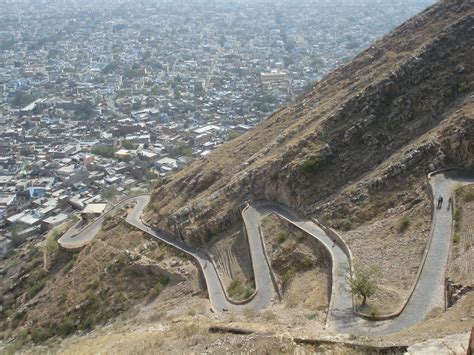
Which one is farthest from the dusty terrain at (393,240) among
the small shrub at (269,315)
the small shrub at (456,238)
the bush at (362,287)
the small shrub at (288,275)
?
the small shrub at (269,315)

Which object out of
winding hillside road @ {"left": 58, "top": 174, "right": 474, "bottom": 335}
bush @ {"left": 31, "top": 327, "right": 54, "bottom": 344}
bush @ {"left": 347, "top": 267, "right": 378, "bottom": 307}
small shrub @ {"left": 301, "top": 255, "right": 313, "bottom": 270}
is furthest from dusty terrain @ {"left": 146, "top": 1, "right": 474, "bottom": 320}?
bush @ {"left": 31, "top": 327, "right": 54, "bottom": 344}

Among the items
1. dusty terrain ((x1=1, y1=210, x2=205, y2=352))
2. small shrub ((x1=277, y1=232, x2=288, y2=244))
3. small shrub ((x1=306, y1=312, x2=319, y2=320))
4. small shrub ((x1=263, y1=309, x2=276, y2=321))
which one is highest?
small shrub ((x1=306, y1=312, x2=319, y2=320))

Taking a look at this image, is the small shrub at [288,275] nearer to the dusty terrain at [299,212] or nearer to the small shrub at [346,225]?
the dusty terrain at [299,212]

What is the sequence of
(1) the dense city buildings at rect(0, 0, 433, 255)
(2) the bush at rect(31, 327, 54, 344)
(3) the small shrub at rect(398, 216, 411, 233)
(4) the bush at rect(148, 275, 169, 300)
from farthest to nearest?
(1) the dense city buildings at rect(0, 0, 433, 255) → (2) the bush at rect(31, 327, 54, 344) → (4) the bush at rect(148, 275, 169, 300) → (3) the small shrub at rect(398, 216, 411, 233)

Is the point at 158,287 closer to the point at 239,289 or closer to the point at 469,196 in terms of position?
the point at 239,289

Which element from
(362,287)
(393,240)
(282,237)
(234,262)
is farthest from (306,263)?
(362,287)

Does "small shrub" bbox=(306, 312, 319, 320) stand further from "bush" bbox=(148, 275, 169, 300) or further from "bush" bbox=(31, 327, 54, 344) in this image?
"bush" bbox=(31, 327, 54, 344)

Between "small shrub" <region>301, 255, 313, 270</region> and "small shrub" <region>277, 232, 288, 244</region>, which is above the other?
"small shrub" <region>301, 255, 313, 270</region>
